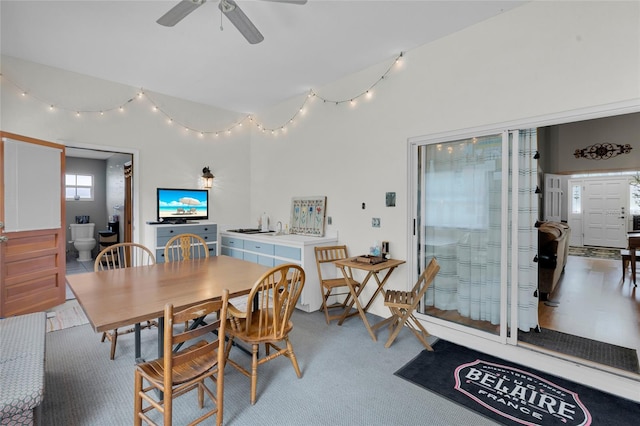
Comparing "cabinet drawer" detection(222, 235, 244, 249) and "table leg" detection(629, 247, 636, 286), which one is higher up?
"cabinet drawer" detection(222, 235, 244, 249)

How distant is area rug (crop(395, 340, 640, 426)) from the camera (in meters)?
2.01

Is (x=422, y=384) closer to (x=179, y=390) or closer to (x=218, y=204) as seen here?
(x=179, y=390)

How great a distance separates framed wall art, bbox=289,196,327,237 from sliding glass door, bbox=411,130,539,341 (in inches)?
53.4

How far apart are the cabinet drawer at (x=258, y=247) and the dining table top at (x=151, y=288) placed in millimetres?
1198

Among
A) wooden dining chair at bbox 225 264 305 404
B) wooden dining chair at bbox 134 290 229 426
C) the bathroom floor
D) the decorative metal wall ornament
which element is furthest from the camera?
the decorative metal wall ornament

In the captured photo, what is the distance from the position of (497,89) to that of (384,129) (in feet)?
3.97

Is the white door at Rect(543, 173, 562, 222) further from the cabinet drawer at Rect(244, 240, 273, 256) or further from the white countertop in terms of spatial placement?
the cabinet drawer at Rect(244, 240, 273, 256)

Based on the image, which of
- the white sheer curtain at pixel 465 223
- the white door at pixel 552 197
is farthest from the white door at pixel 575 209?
the white sheer curtain at pixel 465 223

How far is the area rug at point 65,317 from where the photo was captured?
3396 millimetres

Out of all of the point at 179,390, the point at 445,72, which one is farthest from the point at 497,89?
the point at 179,390

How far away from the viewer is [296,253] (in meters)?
3.86

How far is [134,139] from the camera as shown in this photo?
4.52m

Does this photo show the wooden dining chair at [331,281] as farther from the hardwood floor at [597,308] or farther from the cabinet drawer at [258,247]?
the hardwood floor at [597,308]

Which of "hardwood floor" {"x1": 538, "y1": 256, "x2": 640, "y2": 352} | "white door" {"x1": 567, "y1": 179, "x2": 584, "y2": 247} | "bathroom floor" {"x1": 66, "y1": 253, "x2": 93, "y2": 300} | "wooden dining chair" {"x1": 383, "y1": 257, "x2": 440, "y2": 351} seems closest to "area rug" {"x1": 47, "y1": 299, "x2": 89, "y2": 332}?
"bathroom floor" {"x1": 66, "y1": 253, "x2": 93, "y2": 300}
